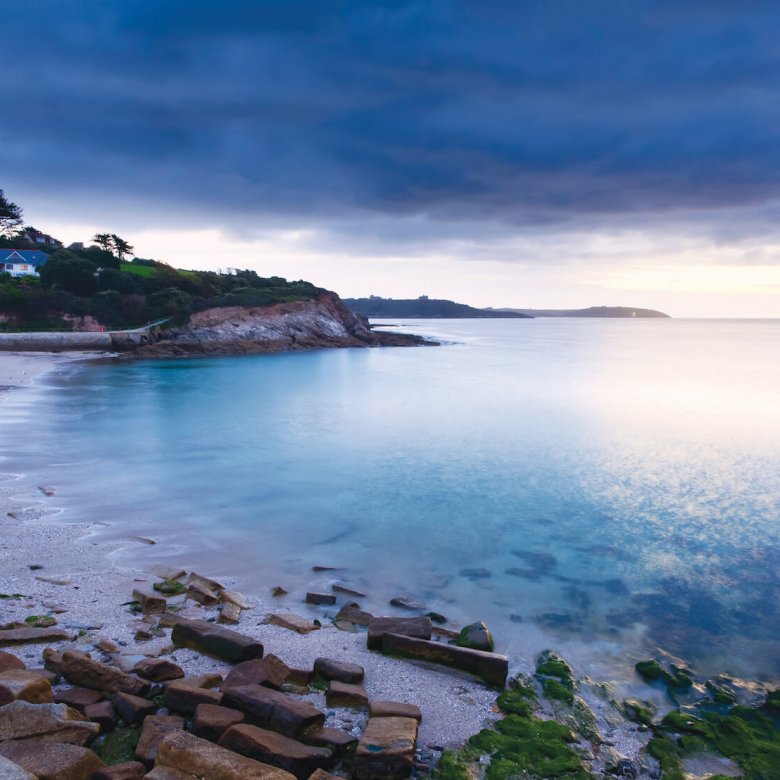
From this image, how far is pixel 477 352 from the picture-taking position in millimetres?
70375

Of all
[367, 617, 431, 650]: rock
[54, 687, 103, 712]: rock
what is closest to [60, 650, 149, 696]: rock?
[54, 687, 103, 712]: rock

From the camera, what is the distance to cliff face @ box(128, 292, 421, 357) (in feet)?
184

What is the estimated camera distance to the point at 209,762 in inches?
145

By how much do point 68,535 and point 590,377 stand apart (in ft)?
133

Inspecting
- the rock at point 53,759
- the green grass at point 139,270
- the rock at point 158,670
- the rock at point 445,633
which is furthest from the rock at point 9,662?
the green grass at point 139,270

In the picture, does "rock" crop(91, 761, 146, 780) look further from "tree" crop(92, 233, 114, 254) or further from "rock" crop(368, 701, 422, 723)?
"tree" crop(92, 233, 114, 254)

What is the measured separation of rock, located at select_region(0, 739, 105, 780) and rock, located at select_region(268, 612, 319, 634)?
9.73ft

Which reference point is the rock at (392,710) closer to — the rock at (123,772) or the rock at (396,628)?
the rock at (396,628)

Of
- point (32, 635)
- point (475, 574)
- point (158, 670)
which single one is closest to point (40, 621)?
point (32, 635)

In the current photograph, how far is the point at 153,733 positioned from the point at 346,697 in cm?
156

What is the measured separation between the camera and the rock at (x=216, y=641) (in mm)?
5480

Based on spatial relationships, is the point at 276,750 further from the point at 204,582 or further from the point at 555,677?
the point at 204,582

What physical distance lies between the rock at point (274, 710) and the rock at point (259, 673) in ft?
0.71

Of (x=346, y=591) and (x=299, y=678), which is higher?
(x=299, y=678)
